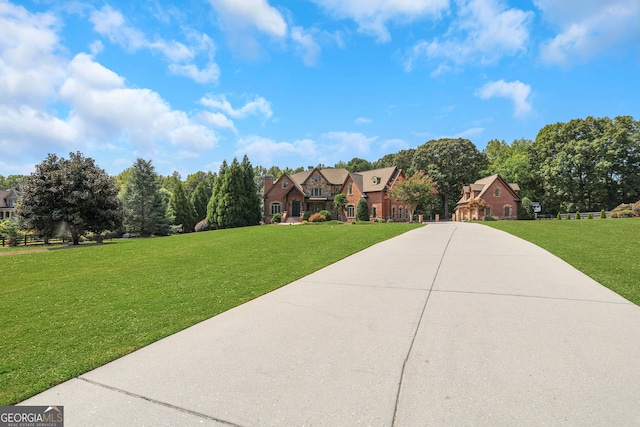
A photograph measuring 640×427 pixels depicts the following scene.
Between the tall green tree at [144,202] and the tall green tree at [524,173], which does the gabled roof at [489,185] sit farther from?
the tall green tree at [144,202]

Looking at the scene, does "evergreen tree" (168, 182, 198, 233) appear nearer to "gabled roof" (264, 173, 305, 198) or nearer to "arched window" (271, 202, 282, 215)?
"arched window" (271, 202, 282, 215)

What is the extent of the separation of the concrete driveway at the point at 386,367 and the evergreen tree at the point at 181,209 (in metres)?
33.6

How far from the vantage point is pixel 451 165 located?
56750 millimetres

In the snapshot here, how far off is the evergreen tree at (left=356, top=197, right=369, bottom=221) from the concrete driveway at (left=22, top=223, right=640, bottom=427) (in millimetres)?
34231

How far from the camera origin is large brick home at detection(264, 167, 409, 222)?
42375mm

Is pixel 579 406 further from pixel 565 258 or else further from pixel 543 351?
pixel 565 258

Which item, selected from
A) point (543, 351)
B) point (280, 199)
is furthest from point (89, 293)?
point (280, 199)

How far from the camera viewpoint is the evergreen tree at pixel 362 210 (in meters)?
39.9

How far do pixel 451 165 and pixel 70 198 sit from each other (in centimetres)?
5635

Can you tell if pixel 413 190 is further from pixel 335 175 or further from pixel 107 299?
pixel 107 299

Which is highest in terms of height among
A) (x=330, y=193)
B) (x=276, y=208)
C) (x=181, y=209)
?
(x=330, y=193)

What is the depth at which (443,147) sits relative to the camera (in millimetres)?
56781

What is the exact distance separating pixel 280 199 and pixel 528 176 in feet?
142

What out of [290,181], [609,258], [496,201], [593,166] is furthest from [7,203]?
[593,166]
